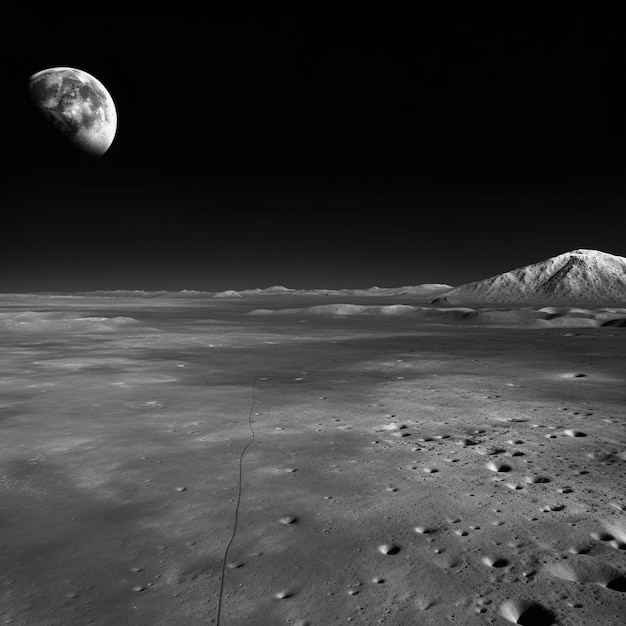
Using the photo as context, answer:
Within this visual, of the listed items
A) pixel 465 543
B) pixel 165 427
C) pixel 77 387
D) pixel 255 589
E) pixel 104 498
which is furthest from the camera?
pixel 77 387

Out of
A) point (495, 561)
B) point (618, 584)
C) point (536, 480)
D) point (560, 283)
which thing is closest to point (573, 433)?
point (536, 480)

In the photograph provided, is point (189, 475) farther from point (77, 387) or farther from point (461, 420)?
point (77, 387)

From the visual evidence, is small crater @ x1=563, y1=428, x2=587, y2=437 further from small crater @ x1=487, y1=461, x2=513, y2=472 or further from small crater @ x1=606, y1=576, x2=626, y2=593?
small crater @ x1=606, y1=576, x2=626, y2=593

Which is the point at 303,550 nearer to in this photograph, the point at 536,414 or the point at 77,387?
the point at 536,414

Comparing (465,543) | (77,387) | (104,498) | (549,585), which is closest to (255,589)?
(465,543)

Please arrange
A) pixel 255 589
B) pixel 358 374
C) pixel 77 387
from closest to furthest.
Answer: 1. pixel 255 589
2. pixel 77 387
3. pixel 358 374

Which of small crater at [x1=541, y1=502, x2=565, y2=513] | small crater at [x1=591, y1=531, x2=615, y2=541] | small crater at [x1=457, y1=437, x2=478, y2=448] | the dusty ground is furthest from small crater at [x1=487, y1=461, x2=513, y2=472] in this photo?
small crater at [x1=591, y1=531, x2=615, y2=541]

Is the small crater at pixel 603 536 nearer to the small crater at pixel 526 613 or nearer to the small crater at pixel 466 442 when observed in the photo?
the small crater at pixel 526 613

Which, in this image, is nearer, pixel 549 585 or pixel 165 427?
pixel 549 585
